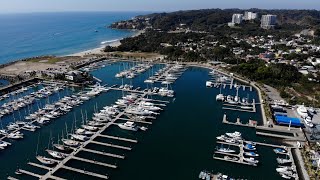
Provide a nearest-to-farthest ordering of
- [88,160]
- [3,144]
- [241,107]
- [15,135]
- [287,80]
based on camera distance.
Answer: [88,160]
[3,144]
[15,135]
[241,107]
[287,80]

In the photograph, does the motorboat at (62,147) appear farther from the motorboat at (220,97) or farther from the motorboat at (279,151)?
the motorboat at (220,97)

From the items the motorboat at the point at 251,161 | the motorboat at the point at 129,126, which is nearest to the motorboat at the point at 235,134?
the motorboat at the point at 251,161

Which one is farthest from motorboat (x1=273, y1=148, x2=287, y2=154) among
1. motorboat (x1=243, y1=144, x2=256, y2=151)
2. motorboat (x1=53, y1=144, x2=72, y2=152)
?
motorboat (x1=53, y1=144, x2=72, y2=152)

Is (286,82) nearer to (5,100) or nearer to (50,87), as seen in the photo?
(50,87)

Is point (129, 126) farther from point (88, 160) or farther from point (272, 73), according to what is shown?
point (272, 73)

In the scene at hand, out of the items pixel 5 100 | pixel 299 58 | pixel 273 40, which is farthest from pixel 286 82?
pixel 273 40

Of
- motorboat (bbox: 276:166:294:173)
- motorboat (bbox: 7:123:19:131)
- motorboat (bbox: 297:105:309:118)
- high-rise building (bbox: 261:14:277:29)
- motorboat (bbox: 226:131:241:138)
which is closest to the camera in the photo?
motorboat (bbox: 276:166:294:173)

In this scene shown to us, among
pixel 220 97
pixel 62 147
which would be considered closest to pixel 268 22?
pixel 220 97

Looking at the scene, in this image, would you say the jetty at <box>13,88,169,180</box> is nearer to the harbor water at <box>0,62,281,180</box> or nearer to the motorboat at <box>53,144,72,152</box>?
the harbor water at <box>0,62,281,180</box>
